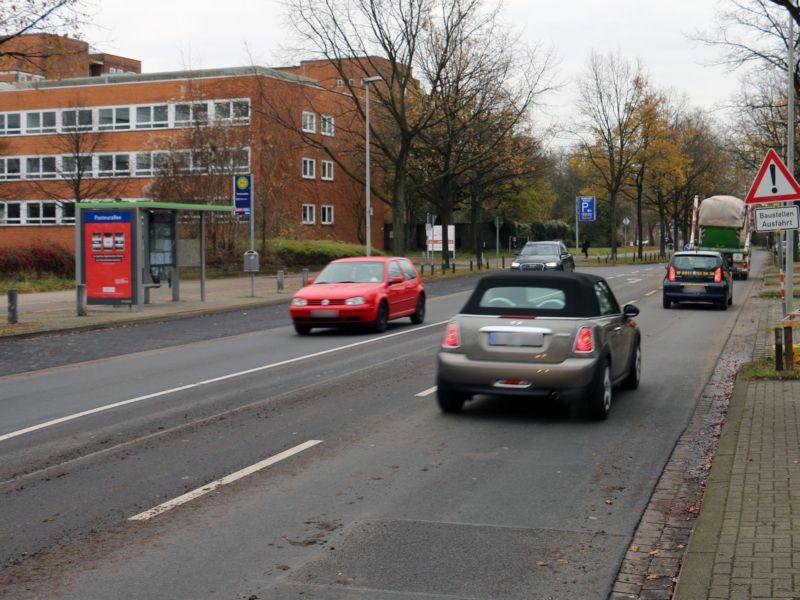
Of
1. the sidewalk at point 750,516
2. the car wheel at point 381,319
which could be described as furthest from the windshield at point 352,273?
the sidewalk at point 750,516

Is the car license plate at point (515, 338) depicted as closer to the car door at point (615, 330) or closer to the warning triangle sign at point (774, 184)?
the car door at point (615, 330)

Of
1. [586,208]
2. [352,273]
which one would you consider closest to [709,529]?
[352,273]

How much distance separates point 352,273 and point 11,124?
196 feet

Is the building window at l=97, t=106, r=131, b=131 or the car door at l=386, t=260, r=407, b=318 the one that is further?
the building window at l=97, t=106, r=131, b=131

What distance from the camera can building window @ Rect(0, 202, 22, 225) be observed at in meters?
69.4

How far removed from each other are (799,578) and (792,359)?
28.5 feet

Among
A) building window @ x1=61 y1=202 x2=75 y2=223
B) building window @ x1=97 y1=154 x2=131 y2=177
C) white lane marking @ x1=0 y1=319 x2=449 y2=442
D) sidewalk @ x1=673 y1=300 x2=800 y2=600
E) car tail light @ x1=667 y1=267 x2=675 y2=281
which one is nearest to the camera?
sidewalk @ x1=673 y1=300 x2=800 y2=600

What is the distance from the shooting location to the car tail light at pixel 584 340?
10141mm

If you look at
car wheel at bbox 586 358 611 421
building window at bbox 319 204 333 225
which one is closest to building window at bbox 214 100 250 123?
building window at bbox 319 204 333 225

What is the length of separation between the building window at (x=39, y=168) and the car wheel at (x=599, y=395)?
63.5m

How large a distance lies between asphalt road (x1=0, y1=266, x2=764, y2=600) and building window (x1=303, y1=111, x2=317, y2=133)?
51722 millimetres

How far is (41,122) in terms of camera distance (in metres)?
72.2

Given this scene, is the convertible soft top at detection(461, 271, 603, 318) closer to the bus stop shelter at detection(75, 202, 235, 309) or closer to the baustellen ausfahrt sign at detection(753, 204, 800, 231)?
the baustellen ausfahrt sign at detection(753, 204, 800, 231)

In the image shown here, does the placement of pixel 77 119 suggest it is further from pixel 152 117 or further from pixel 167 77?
A: pixel 167 77
